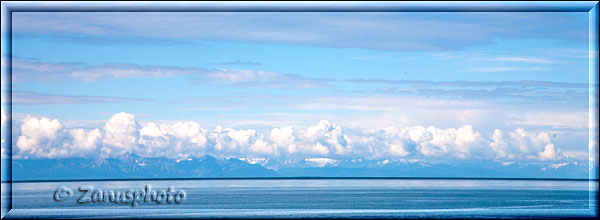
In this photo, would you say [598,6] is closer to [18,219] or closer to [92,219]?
[92,219]

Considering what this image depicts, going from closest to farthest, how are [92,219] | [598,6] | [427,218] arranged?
[598,6], [92,219], [427,218]

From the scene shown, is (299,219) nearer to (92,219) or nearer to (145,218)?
(145,218)

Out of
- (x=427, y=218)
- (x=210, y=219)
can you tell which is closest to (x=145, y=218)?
(x=210, y=219)

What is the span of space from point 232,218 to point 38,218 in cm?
1959

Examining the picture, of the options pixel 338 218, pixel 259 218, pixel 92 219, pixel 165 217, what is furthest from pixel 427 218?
pixel 92 219

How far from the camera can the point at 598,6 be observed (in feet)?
116

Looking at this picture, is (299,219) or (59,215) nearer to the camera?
(299,219)

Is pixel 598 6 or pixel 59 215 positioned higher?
pixel 598 6

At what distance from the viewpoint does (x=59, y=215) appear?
6981 centimetres

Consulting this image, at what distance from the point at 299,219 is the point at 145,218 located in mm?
14960

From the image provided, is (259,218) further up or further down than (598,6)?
further down

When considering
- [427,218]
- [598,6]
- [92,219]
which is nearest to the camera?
[598,6]

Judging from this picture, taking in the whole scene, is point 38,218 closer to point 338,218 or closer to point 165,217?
point 165,217

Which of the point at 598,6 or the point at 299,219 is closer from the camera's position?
the point at 598,6
